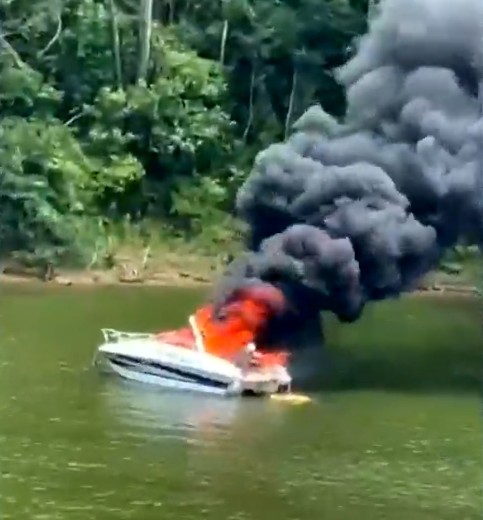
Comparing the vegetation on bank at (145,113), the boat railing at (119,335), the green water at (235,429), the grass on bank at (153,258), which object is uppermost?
the vegetation on bank at (145,113)

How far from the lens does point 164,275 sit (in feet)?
19.1

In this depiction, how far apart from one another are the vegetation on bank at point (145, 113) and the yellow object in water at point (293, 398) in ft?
2.77

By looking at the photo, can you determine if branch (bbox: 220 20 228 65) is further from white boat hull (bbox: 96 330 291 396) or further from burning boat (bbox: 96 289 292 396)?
white boat hull (bbox: 96 330 291 396)

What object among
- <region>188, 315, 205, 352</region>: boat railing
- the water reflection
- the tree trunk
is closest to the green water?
the water reflection

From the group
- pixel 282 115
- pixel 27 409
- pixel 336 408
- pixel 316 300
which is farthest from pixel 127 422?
pixel 282 115

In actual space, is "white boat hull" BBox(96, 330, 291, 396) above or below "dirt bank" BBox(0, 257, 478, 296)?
below

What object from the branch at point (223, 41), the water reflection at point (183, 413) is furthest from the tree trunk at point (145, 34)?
the water reflection at point (183, 413)

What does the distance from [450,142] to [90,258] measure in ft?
5.56

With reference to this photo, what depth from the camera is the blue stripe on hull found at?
4789 millimetres

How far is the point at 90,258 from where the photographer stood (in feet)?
19.2

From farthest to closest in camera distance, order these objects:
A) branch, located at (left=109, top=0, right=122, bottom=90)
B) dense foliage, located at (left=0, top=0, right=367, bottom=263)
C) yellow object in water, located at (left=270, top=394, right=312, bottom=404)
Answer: branch, located at (left=109, top=0, right=122, bottom=90) < dense foliage, located at (left=0, top=0, right=367, bottom=263) < yellow object in water, located at (left=270, top=394, right=312, bottom=404)

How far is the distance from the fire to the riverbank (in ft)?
0.94

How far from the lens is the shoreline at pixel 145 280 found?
5277mm

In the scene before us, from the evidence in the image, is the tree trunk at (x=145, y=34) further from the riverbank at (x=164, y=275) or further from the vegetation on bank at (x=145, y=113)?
the riverbank at (x=164, y=275)
